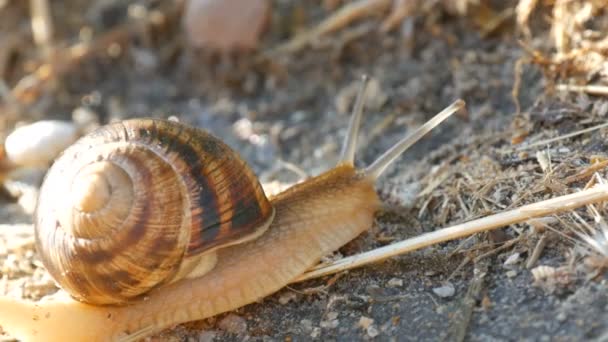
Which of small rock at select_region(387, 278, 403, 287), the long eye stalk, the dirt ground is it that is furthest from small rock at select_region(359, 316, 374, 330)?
the long eye stalk

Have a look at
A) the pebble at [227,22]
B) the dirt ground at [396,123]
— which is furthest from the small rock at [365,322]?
the pebble at [227,22]

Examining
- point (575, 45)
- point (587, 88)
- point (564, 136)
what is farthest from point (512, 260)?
point (575, 45)

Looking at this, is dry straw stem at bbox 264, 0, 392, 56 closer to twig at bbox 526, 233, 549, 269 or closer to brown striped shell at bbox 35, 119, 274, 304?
brown striped shell at bbox 35, 119, 274, 304

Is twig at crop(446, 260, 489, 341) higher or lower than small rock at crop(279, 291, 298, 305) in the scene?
lower

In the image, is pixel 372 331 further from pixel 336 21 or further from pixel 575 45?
pixel 336 21

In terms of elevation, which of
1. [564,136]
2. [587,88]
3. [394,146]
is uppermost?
[394,146]
